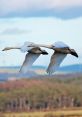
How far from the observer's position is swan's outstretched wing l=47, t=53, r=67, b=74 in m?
16.4

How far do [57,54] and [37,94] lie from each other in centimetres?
16996

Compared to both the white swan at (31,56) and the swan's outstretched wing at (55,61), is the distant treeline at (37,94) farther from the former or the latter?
the white swan at (31,56)

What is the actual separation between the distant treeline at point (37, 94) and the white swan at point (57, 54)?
160 m

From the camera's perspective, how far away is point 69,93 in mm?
186750

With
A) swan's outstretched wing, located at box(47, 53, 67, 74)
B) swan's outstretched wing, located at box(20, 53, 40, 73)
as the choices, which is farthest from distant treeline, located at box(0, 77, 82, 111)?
swan's outstretched wing, located at box(20, 53, 40, 73)

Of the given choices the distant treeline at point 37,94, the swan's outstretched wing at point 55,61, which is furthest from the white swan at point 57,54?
the distant treeline at point 37,94

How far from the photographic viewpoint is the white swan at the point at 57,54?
15633mm

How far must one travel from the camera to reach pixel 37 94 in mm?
186125

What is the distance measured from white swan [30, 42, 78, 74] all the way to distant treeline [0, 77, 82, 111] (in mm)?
159848

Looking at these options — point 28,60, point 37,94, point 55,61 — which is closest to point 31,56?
point 28,60

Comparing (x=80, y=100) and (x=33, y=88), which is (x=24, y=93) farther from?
(x=80, y=100)

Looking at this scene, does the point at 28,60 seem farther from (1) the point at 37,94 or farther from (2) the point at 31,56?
(1) the point at 37,94

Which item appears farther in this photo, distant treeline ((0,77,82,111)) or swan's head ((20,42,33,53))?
distant treeline ((0,77,82,111))

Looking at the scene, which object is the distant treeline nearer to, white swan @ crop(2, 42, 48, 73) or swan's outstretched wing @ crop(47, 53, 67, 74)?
swan's outstretched wing @ crop(47, 53, 67, 74)
